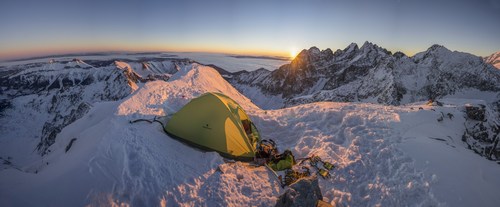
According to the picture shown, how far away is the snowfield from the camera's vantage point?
6945mm

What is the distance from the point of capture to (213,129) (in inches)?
422

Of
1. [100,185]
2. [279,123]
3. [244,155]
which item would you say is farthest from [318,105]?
[100,185]

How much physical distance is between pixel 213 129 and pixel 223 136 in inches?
23.7

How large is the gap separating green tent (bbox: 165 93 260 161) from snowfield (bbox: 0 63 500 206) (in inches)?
21.0

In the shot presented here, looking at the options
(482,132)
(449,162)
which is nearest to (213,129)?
(449,162)

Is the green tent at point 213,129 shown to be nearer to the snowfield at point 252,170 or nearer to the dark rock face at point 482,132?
the snowfield at point 252,170

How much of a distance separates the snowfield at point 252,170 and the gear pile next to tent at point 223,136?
0.47 metres

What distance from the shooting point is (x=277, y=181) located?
29.9 ft

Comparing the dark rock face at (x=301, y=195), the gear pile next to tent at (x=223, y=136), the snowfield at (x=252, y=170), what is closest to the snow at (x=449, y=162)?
the snowfield at (x=252, y=170)

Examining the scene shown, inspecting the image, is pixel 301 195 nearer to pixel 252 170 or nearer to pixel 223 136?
pixel 252 170

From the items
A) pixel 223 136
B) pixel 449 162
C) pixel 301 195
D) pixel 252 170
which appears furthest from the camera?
pixel 223 136

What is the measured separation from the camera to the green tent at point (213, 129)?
10451mm

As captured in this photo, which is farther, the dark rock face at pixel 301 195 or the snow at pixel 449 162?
the snow at pixel 449 162

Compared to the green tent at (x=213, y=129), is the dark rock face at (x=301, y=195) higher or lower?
lower
